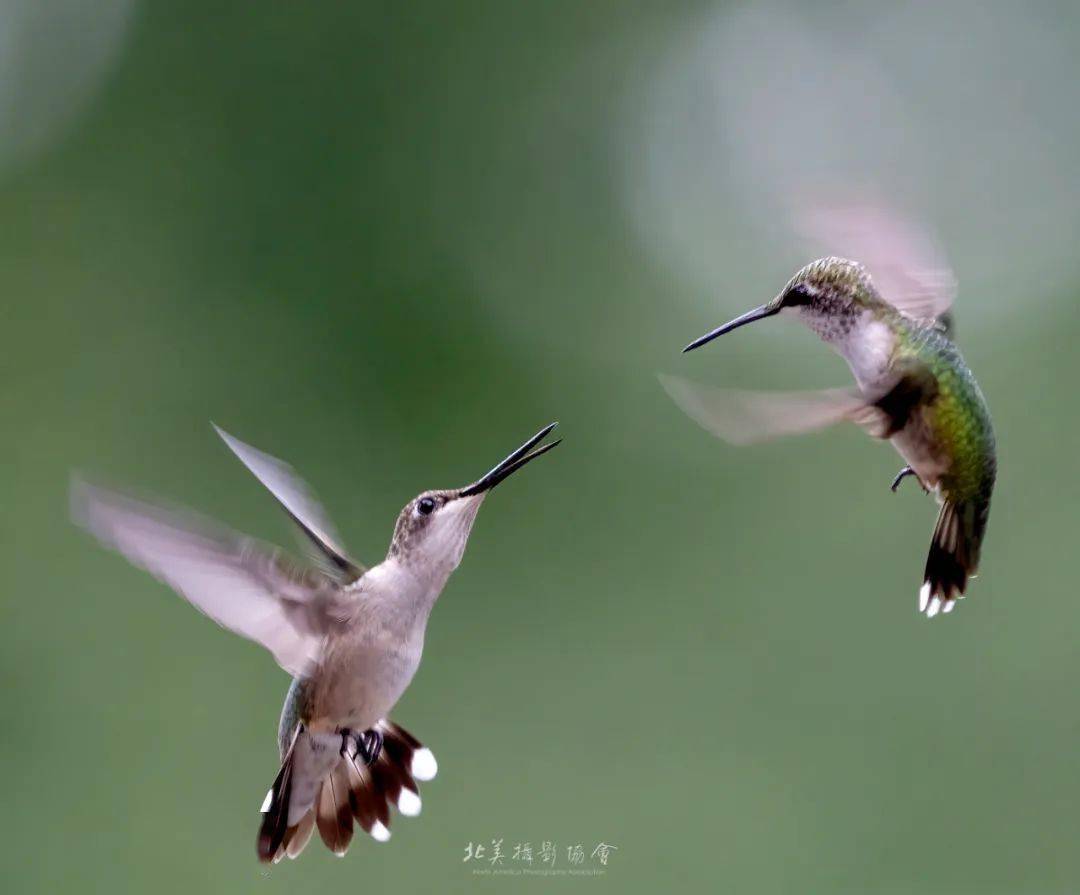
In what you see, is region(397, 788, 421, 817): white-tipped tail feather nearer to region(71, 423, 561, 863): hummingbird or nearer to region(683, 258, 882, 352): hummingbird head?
region(71, 423, 561, 863): hummingbird

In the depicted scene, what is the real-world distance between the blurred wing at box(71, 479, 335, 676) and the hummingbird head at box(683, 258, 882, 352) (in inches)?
20.5

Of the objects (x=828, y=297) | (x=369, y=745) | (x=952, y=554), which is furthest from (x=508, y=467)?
(x=369, y=745)

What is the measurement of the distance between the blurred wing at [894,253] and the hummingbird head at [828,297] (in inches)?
1.7

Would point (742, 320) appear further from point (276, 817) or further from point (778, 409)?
point (276, 817)

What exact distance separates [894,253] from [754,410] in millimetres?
472

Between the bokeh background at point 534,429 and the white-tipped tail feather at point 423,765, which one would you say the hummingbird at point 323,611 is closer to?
the white-tipped tail feather at point 423,765

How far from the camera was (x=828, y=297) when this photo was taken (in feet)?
4.59

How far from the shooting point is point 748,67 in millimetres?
7016

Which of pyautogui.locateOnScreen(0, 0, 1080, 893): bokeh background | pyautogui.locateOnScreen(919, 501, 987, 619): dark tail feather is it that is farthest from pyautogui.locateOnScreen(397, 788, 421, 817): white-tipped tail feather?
pyautogui.locateOnScreen(0, 0, 1080, 893): bokeh background

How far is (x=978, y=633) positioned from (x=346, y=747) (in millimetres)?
3610

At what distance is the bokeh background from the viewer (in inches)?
173

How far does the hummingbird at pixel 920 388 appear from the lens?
1.39 meters

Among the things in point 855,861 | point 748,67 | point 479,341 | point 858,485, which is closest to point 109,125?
point 479,341

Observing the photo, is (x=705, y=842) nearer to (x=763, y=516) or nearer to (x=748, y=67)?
(x=763, y=516)
